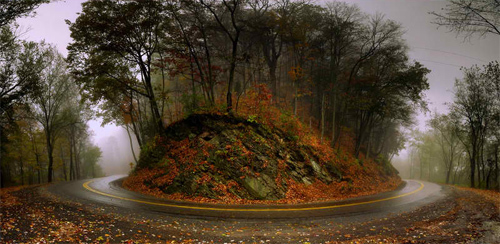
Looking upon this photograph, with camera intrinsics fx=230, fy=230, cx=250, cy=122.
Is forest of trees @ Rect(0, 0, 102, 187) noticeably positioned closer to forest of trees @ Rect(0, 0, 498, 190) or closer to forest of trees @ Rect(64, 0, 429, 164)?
forest of trees @ Rect(0, 0, 498, 190)

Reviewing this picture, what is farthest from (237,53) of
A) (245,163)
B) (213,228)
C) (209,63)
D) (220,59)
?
(213,228)

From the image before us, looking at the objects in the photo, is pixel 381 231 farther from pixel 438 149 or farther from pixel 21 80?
pixel 438 149

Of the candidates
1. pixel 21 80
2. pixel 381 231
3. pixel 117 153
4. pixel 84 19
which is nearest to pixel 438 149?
pixel 381 231

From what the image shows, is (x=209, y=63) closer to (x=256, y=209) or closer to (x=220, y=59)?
(x=220, y=59)

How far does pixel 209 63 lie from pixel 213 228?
12089 millimetres

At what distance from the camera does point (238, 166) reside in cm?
1345

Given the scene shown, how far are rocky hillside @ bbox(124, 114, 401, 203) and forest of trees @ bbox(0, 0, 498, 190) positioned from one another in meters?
1.77

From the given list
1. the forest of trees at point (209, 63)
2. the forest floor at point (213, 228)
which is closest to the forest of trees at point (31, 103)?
the forest of trees at point (209, 63)

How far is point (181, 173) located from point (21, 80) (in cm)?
1430

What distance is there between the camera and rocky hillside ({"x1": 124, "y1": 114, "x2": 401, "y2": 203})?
12.9 m

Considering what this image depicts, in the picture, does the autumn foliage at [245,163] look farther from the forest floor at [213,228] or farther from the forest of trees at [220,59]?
the forest floor at [213,228]

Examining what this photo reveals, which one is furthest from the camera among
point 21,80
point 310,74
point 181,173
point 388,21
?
point 310,74

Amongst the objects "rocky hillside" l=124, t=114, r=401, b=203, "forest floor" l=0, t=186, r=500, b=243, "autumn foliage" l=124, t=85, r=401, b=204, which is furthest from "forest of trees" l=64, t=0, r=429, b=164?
"forest floor" l=0, t=186, r=500, b=243

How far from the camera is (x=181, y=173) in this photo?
44.9 ft
